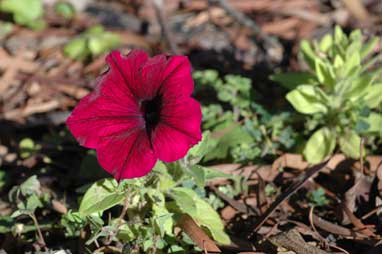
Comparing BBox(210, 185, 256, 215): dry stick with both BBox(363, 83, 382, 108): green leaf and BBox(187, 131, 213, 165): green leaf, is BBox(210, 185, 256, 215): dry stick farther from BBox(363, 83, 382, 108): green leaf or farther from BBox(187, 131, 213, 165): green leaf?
BBox(363, 83, 382, 108): green leaf

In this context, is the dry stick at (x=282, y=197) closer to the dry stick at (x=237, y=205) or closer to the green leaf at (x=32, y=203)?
the dry stick at (x=237, y=205)

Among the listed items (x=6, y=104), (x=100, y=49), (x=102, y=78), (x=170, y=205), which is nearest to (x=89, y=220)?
(x=170, y=205)

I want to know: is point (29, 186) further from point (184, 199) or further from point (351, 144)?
point (351, 144)

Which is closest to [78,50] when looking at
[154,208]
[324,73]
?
[324,73]

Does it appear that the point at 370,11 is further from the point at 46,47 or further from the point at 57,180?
the point at 57,180

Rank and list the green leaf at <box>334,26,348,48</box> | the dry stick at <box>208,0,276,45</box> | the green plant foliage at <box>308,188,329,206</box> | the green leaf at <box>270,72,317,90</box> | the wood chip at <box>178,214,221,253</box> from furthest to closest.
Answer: the dry stick at <box>208,0,276,45</box>
the green leaf at <box>270,72,317,90</box>
the green leaf at <box>334,26,348,48</box>
the green plant foliage at <box>308,188,329,206</box>
the wood chip at <box>178,214,221,253</box>

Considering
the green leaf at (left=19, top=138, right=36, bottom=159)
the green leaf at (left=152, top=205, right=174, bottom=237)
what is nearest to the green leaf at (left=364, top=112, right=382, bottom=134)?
the green leaf at (left=152, top=205, right=174, bottom=237)

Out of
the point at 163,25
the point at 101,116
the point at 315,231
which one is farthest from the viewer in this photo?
the point at 163,25
